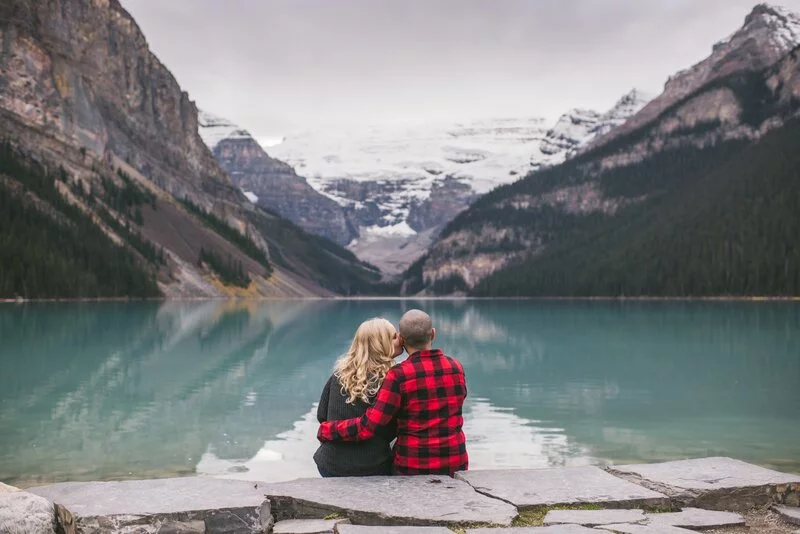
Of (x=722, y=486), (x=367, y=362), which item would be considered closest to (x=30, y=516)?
(x=367, y=362)

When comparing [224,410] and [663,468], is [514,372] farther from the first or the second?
[663,468]

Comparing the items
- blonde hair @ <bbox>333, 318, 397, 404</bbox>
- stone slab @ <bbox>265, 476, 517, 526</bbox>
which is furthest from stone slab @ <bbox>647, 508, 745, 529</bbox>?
blonde hair @ <bbox>333, 318, 397, 404</bbox>

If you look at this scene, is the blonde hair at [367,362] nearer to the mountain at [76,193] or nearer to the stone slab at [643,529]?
the stone slab at [643,529]

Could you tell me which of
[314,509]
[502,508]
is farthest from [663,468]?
[314,509]

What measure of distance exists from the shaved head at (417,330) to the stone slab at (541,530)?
2.12 metres

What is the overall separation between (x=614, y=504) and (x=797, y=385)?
22410 mm

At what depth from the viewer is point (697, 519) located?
26.5 ft

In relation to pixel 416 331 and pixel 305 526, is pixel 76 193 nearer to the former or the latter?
pixel 416 331

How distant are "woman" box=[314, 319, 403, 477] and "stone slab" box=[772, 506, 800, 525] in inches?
153

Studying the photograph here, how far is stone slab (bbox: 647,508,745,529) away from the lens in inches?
310

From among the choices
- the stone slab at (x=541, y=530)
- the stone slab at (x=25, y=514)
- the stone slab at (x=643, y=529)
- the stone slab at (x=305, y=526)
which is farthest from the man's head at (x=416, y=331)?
the stone slab at (x=25, y=514)

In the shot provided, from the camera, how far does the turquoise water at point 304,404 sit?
653 inches

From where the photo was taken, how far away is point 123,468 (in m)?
15.4

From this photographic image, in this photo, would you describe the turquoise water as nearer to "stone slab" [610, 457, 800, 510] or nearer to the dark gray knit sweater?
the dark gray knit sweater
